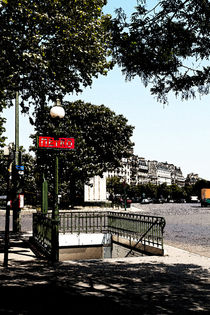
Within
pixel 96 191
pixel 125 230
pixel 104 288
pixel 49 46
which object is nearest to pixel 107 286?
pixel 104 288

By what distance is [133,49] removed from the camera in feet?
23.9

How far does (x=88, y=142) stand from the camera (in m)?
48.2

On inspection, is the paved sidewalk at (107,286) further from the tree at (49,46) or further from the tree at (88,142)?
the tree at (88,142)

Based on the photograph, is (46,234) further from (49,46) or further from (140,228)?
(49,46)

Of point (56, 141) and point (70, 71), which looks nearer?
point (56, 141)

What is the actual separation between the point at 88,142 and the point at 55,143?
37860 millimetres

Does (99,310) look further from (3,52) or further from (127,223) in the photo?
(3,52)

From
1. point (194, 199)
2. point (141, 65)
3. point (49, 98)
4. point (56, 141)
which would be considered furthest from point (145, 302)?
point (194, 199)

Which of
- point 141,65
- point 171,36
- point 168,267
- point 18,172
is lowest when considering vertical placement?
point 168,267

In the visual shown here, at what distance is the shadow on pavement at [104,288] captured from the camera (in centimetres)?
551

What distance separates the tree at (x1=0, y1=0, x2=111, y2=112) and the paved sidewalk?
7129 mm

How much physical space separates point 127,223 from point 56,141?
5.75 meters

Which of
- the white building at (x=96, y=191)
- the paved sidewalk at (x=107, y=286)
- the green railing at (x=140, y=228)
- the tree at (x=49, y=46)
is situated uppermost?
the tree at (x=49, y=46)

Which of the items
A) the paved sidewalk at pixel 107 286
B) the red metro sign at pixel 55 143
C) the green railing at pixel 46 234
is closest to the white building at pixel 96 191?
the green railing at pixel 46 234
